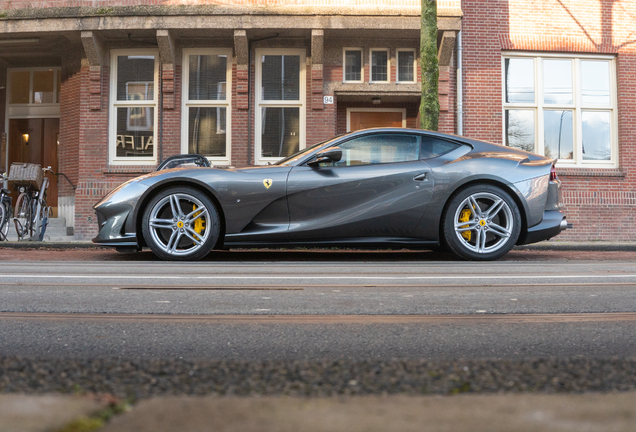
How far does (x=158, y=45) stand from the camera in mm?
12992

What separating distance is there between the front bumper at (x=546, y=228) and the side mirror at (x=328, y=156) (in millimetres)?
1987

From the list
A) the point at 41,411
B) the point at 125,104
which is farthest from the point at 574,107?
the point at 41,411

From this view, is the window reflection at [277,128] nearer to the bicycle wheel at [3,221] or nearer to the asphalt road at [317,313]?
the bicycle wheel at [3,221]

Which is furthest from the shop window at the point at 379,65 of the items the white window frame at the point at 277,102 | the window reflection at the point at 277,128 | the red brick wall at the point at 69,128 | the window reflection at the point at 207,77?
the red brick wall at the point at 69,128

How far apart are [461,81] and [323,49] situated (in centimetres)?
292

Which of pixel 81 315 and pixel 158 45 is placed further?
pixel 158 45

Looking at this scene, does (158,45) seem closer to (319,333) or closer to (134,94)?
(134,94)

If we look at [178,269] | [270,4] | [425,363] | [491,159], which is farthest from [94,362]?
[270,4]

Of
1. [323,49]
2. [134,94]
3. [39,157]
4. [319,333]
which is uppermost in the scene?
[323,49]

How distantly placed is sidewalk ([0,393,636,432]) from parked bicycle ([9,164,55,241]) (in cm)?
964

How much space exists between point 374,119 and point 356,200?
839 centimetres

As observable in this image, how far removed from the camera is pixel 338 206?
19.6 feet

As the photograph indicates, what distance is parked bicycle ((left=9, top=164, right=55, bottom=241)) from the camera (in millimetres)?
10258

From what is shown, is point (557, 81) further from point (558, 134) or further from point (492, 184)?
point (492, 184)
